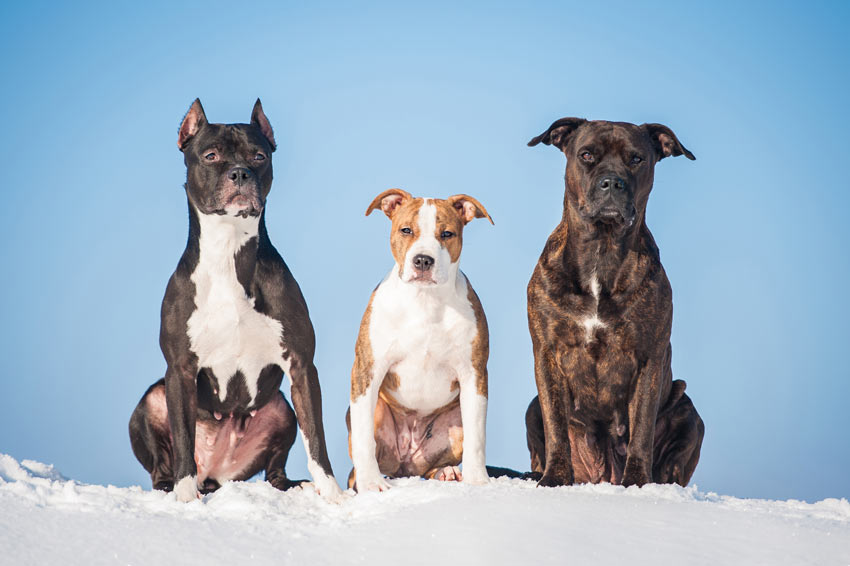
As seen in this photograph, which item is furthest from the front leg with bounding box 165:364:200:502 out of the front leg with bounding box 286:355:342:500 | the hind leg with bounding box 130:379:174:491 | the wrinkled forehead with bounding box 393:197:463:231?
the wrinkled forehead with bounding box 393:197:463:231

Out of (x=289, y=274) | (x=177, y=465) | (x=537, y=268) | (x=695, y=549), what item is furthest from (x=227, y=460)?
(x=695, y=549)

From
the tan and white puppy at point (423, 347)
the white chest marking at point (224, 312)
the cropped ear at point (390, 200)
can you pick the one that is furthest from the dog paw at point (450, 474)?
the cropped ear at point (390, 200)

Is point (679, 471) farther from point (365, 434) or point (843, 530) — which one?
point (365, 434)

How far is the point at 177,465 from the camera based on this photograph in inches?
207

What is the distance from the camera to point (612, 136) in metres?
5.66

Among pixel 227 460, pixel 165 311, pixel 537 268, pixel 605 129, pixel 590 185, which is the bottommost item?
pixel 227 460

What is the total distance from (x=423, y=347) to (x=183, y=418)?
1.44m

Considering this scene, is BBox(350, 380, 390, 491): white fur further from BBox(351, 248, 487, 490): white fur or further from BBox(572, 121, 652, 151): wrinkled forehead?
BBox(572, 121, 652, 151): wrinkled forehead

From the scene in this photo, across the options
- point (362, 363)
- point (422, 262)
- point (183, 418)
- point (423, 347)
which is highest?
point (422, 262)

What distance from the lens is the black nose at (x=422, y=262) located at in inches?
215

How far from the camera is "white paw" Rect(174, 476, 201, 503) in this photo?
5.07 metres

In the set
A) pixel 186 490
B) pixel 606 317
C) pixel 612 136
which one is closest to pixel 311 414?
pixel 186 490

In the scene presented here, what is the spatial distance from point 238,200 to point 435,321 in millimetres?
1358

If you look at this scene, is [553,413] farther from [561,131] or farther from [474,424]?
[561,131]
